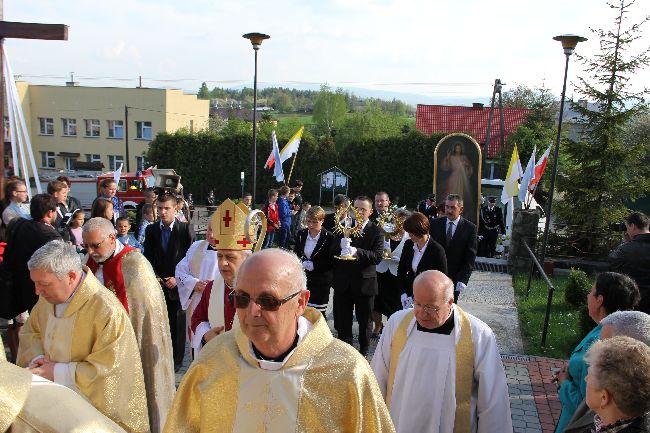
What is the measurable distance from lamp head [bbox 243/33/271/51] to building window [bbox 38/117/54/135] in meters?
36.9

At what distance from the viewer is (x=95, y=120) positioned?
45.9 meters

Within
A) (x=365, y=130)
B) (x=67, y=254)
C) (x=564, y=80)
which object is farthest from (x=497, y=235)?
(x=365, y=130)

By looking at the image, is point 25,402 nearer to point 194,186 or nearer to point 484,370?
point 484,370

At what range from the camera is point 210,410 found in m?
2.53

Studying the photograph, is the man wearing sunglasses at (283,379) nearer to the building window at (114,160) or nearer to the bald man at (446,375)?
the bald man at (446,375)

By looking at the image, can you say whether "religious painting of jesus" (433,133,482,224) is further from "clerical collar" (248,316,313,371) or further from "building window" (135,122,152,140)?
"building window" (135,122,152,140)

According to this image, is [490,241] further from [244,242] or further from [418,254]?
[244,242]

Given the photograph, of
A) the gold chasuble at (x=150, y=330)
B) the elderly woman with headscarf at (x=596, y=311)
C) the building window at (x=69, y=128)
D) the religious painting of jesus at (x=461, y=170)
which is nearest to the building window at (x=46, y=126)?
the building window at (x=69, y=128)

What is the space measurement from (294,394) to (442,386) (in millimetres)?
1539

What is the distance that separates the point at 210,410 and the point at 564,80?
1188cm

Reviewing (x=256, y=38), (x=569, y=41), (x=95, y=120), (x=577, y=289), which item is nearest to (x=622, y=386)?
(x=577, y=289)

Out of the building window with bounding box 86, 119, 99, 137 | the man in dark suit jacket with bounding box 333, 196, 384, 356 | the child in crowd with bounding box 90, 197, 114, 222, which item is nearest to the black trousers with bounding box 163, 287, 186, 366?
the child in crowd with bounding box 90, 197, 114, 222

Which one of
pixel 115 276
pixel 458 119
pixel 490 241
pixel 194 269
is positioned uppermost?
pixel 458 119

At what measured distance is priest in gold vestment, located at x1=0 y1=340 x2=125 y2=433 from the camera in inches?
78.4
